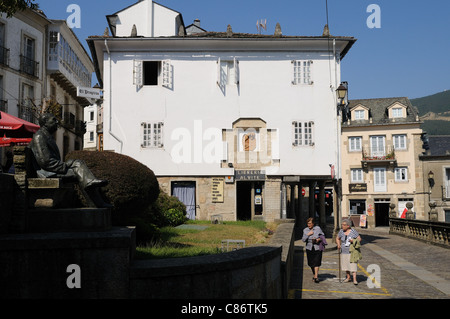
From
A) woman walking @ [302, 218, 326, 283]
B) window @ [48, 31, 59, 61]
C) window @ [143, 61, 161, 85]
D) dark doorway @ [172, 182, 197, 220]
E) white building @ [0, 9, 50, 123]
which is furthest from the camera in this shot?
window @ [48, 31, 59, 61]

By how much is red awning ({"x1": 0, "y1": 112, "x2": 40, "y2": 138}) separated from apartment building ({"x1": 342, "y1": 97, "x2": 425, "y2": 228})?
3410cm

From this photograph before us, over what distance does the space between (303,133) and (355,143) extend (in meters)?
22.2

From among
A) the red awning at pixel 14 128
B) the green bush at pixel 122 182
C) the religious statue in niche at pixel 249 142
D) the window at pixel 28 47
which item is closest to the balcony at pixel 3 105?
the window at pixel 28 47

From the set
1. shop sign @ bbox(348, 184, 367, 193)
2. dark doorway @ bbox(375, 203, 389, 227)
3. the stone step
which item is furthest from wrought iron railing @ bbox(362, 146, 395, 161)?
the stone step

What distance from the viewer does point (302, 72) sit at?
23250 millimetres

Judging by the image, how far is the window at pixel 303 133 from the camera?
2278cm

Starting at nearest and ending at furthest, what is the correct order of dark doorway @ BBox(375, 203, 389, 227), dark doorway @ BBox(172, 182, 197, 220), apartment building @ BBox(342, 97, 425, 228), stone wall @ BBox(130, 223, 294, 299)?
stone wall @ BBox(130, 223, 294, 299) → dark doorway @ BBox(172, 182, 197, 220) → apartment building @ BBox(342, 97, 425, 228) → dark doorway @ BBox(375, 203, 389, 227)

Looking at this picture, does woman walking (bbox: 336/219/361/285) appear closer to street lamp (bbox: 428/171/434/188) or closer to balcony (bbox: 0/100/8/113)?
balcony (bbox: 0/100/8/113)

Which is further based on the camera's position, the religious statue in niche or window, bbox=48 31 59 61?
window, bbox=48 31 59 61

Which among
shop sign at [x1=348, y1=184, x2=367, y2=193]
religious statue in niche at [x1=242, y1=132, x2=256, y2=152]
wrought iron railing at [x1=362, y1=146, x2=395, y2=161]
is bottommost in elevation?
shop sign at [x1=348, y1=184, x2=367, y2=193]

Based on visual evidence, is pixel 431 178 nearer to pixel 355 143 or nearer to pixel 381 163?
pixel 381 163

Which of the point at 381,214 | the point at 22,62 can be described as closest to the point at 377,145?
the point at 381,214

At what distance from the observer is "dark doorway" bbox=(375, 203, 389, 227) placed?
4259cm
